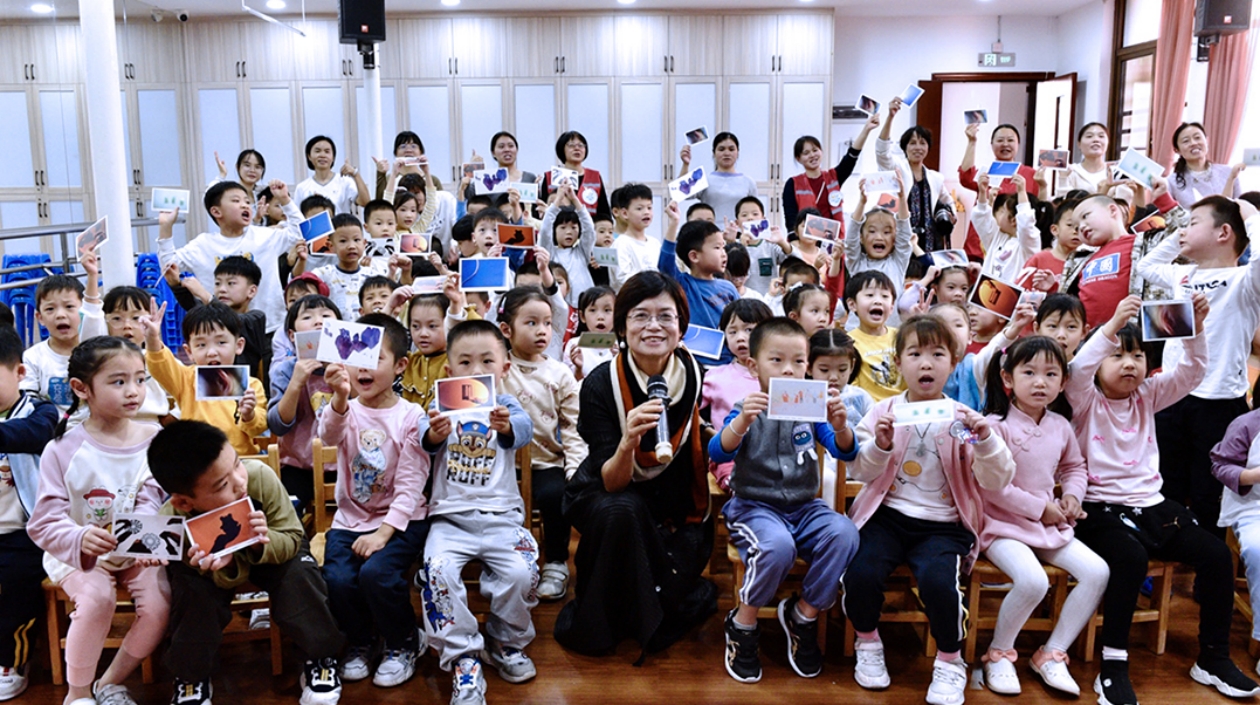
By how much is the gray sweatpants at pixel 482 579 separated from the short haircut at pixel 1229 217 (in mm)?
2246

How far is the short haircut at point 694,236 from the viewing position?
12.0 ft

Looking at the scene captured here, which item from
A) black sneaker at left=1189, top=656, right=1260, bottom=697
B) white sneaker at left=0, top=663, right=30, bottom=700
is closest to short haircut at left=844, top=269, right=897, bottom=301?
black sneaker at left=1189, top=656, right=1260, bottom=697

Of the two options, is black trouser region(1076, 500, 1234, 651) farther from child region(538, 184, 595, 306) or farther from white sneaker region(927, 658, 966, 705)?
child region(538, 184, 595, 306)

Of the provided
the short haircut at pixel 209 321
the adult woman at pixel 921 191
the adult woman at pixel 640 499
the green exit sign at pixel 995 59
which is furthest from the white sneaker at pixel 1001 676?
the green exit sign at pixel 995 59

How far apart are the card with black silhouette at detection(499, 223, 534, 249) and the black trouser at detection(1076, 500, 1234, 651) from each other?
2.34 metres

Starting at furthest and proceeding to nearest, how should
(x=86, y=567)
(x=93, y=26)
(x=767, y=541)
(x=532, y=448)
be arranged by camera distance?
(x=93, y=26) → (x=532, y=448) → (x=767, y=541) → (x=86, y=567)

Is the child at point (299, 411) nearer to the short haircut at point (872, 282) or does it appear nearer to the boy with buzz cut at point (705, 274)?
the boy with buzz cut at point (705, 274)

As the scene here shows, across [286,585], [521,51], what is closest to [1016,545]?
[286,585]

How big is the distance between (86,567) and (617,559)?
127cm

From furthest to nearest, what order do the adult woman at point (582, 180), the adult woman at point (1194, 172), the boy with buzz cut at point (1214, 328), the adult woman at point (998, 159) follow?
the adult woman at point (998, 159), the adult woman at point (582, 180), the adult woman at point (1194, 172), the boy with buzz cut at point (1214, 328)

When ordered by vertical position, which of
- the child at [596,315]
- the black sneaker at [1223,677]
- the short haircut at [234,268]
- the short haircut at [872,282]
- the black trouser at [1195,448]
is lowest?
the black sneaker at [1223,677]

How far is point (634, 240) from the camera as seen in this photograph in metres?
4.51

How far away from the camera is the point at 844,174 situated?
552cm

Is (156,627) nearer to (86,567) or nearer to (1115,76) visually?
(86,567)
